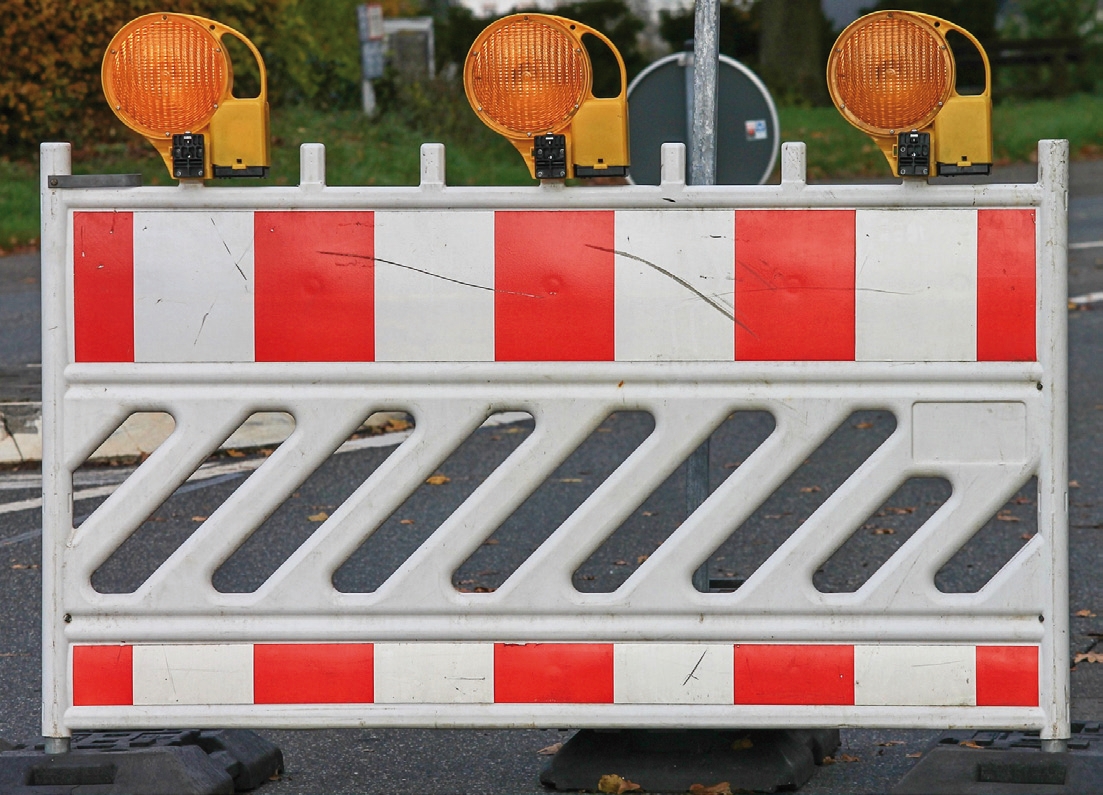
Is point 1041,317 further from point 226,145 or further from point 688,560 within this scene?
point 226,145

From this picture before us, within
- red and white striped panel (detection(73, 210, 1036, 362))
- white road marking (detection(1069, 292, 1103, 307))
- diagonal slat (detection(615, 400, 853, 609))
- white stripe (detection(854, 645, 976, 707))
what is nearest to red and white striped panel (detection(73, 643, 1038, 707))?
white stripe (detection(854, 645, 976, 707))

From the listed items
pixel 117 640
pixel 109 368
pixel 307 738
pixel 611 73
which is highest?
pixel 611 73

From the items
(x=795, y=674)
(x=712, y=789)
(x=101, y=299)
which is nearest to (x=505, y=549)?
(x=712, y=789)

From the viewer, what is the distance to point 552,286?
327 cm

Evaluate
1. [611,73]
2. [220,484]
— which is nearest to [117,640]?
[220,484]

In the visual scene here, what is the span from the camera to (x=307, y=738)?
13.4ft

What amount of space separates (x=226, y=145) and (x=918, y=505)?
13.1ft

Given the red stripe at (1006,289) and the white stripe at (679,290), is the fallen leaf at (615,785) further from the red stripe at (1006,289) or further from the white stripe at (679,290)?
the red stripe at (1006,289)

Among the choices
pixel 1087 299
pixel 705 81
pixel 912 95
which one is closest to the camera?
pixel 912 95

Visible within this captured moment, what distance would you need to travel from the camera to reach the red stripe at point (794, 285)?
3.25 m

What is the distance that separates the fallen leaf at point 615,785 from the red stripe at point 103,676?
99 cm

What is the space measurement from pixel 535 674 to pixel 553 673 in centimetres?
4

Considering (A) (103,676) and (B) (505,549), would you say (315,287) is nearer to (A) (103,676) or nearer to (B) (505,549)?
(A) (103,676)

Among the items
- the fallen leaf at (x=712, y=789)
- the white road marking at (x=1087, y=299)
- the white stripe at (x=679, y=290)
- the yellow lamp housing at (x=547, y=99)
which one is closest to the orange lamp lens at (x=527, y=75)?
the yellow lamp housing at (x=547, y=99)
